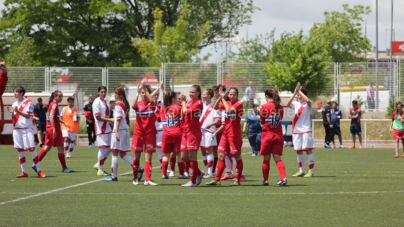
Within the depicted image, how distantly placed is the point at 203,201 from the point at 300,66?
3636 centimetres

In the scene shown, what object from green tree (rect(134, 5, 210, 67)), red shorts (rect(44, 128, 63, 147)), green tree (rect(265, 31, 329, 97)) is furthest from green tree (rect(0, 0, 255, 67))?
red shorts (rect(44, 128, 63, 147))

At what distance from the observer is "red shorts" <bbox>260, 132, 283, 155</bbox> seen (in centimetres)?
1587

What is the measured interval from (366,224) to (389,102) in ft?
109

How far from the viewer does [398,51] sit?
4107 inches

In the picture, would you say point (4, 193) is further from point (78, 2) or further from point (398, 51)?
point (398, 51)

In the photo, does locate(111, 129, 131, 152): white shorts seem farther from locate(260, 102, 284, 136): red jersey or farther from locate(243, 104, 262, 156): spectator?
locate(243, 104, 262, 156): spectator

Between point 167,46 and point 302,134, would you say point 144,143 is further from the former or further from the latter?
point 167,46

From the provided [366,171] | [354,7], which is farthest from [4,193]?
[354,7]

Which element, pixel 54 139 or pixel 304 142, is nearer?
pixel 304 142

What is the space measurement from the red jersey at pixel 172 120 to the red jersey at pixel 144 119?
254mm

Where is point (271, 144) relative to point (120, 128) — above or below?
below

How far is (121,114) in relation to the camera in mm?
16891

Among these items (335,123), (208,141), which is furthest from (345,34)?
(208,141)

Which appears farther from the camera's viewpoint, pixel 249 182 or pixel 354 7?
pixel 354 7
